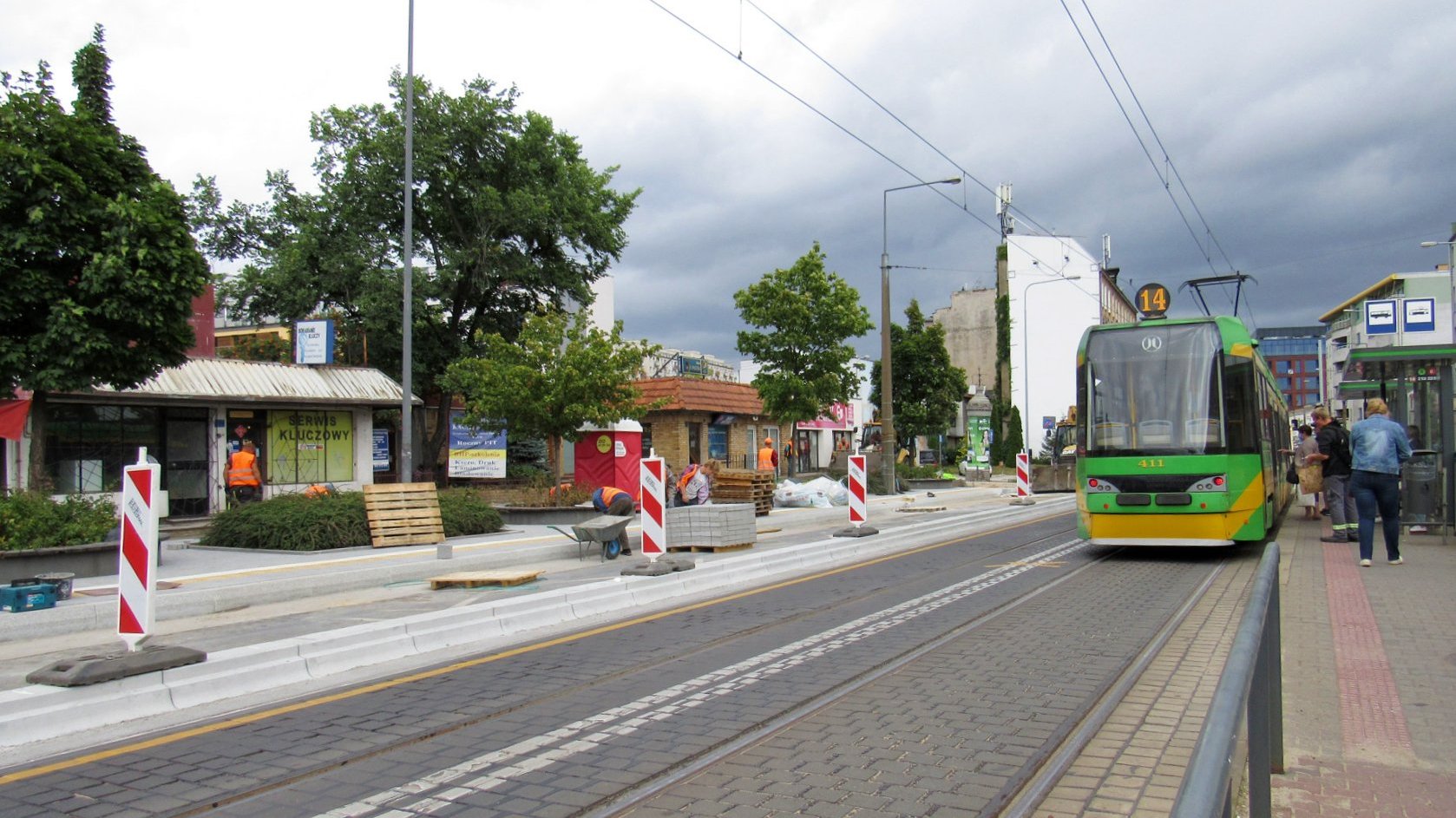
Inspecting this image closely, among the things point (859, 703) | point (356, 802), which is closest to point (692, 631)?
point (859, 703)

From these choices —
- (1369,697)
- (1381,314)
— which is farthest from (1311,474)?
(1381,314)

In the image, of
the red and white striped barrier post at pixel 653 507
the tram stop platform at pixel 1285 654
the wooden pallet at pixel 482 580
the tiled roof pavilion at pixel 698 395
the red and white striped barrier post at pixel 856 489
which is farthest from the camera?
the tiled roof pavilion at pixel 698 395

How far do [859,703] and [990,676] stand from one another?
1.16 meters

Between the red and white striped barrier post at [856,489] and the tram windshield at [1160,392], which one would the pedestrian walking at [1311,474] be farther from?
the red and white striped barrier post at [856,489]

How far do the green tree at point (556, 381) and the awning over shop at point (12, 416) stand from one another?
816cm

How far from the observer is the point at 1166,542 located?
516 inches

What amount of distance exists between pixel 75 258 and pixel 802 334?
839 inches

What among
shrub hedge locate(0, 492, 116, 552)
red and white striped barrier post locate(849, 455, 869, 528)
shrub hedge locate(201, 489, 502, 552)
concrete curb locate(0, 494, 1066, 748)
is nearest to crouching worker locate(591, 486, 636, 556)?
concrete curb locate(0, 494, 1066, 748)

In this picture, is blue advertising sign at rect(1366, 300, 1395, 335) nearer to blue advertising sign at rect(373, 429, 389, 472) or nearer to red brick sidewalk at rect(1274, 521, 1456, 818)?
red brick sidewalk at rect(1274, 521, 1456, 818)

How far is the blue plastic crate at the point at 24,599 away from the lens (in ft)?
31.0

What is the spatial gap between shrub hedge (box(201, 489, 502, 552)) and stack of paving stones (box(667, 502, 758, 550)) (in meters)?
4.93

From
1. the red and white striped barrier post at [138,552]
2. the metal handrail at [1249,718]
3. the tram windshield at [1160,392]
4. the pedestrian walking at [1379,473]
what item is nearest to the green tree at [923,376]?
the tram windshield at [1160,392]

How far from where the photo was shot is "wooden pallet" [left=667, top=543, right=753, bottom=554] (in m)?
15.6

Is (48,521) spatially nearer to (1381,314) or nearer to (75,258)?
(75,258)
